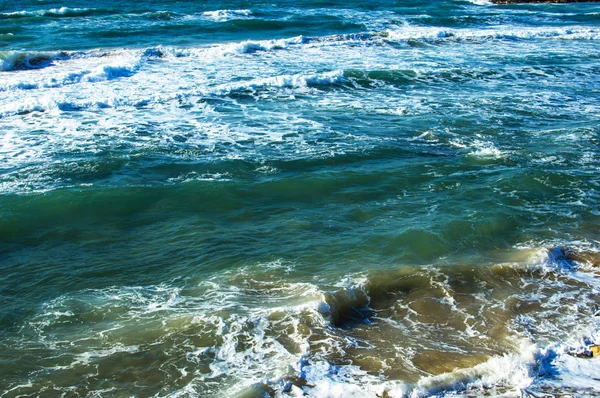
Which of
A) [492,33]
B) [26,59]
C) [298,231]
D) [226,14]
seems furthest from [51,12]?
[298,231]

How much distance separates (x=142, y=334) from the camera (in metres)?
6.71

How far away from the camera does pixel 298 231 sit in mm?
9320

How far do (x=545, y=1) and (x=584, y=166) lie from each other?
36227mm

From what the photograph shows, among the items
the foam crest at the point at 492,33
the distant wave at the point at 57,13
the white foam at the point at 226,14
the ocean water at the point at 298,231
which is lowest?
the ocean water at the point at 298,231

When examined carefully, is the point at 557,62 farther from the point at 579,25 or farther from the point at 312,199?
the point at 312,199

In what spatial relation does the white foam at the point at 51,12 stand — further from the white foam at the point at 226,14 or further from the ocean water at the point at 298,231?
the ocean water at the point at 298,231

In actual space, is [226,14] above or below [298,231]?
above

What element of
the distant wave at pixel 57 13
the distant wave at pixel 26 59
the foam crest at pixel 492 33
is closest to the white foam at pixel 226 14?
the distant wave at pixel 57 13

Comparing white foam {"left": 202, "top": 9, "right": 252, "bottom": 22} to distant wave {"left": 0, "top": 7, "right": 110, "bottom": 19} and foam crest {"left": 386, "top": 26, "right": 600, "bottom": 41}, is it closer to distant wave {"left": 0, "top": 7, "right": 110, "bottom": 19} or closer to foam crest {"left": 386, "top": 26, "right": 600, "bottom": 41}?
distant wave {"left": 0, "top": 7, "right": 110, "bottom": 19}

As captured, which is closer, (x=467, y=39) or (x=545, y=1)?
(x=467, y=39)

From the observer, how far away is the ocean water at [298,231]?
20.5ft

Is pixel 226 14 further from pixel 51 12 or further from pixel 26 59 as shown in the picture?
pixel 26 59

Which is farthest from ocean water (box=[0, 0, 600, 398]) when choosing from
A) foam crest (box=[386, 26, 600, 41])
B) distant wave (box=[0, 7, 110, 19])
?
distant wave (box=[0, 7, 110, 19])

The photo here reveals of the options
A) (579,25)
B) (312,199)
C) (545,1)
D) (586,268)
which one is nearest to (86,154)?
(312,199)
